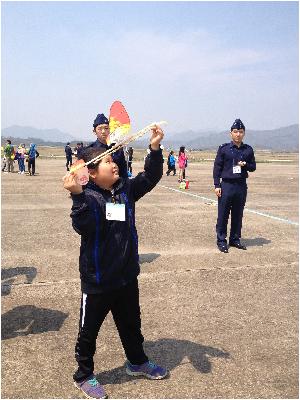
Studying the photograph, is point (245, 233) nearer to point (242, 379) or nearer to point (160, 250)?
point (160, 250)

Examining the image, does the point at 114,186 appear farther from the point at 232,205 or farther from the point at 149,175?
the point at 232,205

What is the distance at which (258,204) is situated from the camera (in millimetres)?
12047

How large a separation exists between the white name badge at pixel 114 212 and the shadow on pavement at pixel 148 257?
10.9ft

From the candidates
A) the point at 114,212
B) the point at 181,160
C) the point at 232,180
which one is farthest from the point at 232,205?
the point at 181,160

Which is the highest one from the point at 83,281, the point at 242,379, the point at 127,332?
the point at 83,281

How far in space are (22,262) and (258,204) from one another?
7.84m

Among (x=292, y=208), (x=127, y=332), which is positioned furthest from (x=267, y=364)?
(x=292, y=208)

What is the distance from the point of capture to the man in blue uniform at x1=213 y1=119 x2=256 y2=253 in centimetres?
687

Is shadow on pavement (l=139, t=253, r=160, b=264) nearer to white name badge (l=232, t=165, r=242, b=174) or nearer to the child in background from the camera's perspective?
white name badge (l=232, t=165, r=242, b=174)

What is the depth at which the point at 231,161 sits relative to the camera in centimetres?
690

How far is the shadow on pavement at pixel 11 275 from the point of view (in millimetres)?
5035

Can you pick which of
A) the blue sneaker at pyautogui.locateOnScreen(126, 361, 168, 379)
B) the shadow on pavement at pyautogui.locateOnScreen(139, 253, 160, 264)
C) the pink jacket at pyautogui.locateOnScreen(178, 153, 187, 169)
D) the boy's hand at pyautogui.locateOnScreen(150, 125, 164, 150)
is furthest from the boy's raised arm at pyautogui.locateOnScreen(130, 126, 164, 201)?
the pink jacket at pyautogui.locateOnScreen(178, 153, 187, 169)

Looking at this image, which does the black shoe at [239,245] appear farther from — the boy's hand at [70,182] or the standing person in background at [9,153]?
the standing person in background at [9,153]

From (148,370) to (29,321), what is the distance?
1.53m
